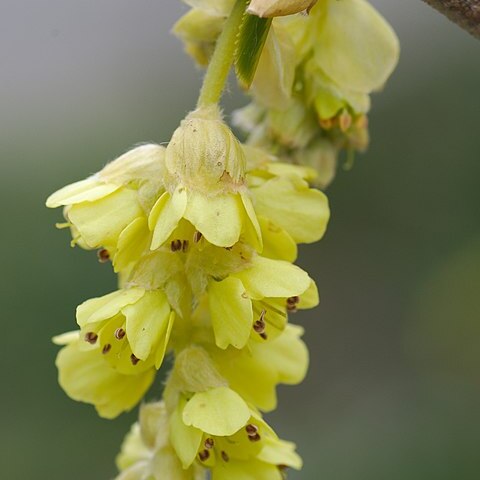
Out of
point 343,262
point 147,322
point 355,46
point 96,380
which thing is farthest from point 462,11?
point 343,262

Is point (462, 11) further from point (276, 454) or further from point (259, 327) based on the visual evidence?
point (276, 454)

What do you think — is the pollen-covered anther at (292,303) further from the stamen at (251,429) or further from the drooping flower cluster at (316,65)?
the drooping flower cluster at (316,65)

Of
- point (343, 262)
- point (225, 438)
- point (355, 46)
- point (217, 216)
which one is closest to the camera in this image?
point (217, 216)

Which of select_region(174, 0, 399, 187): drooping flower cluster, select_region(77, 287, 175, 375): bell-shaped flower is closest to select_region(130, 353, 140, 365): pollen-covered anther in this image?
select_region(77, 287, 175, 375): bell-shaped flower

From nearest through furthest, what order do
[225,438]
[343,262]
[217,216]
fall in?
[217,216], [225,438], [343,262]

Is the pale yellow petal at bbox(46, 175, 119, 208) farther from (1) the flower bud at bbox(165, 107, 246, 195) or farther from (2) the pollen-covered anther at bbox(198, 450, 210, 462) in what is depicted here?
(2) the pollen-covered anther at bbox(198, 450, 210, 462)

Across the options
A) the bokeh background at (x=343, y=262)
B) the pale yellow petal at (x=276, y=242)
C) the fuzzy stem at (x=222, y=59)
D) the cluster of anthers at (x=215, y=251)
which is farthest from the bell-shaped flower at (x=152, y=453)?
the bokeh background at (x=343, y=262)
